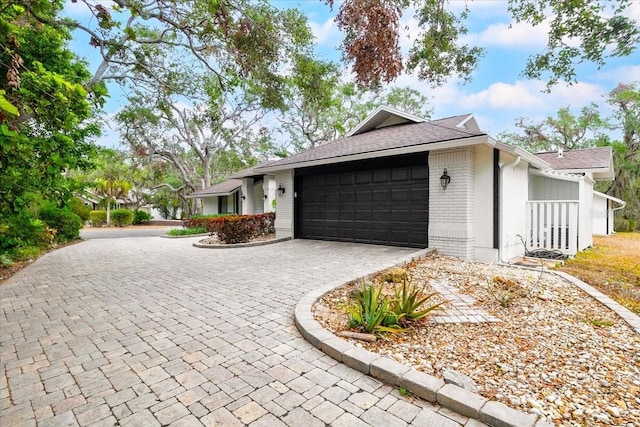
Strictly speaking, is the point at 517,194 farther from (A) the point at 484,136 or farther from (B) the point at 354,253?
(B) the point at 354,253

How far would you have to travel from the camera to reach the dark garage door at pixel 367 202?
8.37 m

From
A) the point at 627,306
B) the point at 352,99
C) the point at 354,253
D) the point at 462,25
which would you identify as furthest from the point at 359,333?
the point at 352,99

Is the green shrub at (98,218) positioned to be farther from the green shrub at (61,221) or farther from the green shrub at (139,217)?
the green shrub at (61,221)


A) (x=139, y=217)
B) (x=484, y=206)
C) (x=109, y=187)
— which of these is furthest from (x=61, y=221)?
(x=484, y=206)

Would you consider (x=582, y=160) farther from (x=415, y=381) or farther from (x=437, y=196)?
(x=415, y=381)

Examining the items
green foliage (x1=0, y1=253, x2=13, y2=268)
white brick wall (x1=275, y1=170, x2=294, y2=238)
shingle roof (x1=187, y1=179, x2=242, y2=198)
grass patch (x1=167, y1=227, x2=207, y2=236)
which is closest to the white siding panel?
white brick wall (x1=275, y1=170, x2=294, y2=238)

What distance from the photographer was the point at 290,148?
93.7 ft

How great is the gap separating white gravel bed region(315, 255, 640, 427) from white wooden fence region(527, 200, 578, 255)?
4.32m

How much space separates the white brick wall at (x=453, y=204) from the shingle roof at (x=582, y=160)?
897 centimetres

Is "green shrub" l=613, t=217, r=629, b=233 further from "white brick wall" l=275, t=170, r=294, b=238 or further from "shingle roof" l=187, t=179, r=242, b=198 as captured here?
"shingle roof" l=187, t=179, r=242, b=198

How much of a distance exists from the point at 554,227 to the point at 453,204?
10.8ft

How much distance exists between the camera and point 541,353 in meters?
2.85

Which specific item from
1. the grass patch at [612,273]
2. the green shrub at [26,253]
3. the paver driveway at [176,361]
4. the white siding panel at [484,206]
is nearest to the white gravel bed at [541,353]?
the paver driveway at [176,361]

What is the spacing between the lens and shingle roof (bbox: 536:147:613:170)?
13.3 meters
